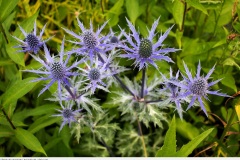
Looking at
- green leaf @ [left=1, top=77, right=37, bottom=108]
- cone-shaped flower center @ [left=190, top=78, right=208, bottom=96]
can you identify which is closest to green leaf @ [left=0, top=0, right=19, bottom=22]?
green leaf @ [left=1, top=77, right=37, bottom=108]

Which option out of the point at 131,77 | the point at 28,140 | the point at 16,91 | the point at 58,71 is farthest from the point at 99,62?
the point at 131,77

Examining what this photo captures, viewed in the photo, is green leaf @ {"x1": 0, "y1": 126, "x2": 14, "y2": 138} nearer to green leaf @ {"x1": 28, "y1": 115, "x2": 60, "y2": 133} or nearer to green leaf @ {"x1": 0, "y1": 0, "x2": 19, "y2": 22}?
green leaf @ {"x1": 28, "y1": 115, "x2": 60, "y2": 133}

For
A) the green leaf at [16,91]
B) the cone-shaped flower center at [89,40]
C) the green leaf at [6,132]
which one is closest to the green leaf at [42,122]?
the green leaf at [6,132]

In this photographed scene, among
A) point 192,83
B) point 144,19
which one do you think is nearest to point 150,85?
point 192,83

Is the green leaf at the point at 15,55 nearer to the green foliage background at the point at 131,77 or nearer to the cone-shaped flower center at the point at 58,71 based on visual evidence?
the green foliage background at the point at 131,77

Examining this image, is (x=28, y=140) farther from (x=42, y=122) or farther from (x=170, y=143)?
(x=170, y=143)

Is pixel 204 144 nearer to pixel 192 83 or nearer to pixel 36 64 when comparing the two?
pixel 192 83
